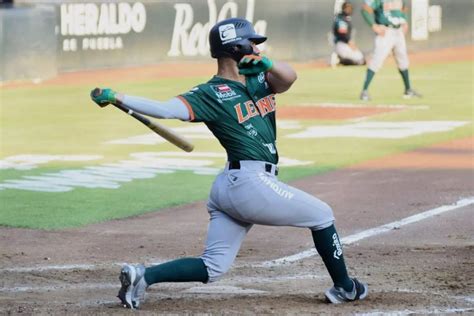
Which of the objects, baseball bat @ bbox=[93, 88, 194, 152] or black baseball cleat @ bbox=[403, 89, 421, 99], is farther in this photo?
black baseball cleat @ bbox=[403, 89, 421, 99]

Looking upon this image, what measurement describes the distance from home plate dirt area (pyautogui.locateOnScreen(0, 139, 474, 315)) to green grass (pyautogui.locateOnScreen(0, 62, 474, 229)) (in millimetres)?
664

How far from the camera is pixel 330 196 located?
38.0 feet

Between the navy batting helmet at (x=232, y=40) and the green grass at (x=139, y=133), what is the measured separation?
153 inches

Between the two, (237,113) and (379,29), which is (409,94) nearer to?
(379,29)

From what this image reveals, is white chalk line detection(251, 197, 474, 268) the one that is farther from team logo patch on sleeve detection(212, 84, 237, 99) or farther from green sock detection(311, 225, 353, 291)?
team logo patch on sleeve detection(212, 84, 237, 99)

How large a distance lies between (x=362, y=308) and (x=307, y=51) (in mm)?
24012

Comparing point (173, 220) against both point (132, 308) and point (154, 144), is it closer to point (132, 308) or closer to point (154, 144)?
point (132, 308)

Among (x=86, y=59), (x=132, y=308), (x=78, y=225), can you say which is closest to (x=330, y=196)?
(x=78, y=225)

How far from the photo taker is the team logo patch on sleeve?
21.9ft

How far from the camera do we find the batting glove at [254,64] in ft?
21.5

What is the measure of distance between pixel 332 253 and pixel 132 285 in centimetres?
118

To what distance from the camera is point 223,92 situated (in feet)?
22.0

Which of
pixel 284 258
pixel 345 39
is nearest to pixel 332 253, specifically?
pixel 284 258

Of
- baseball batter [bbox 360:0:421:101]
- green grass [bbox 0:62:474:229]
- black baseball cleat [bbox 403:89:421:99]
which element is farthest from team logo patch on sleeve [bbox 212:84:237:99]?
black baseball cleat [bbox 403:89:421:99]
